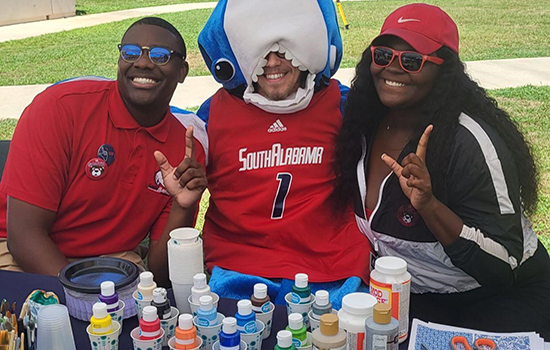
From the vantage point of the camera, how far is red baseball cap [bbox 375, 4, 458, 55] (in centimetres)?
254

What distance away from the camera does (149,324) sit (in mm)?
1760

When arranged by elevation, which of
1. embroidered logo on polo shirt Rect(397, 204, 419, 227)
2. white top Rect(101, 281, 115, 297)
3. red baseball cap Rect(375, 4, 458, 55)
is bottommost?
embroidered logo on polo shirt Rect(397, 204, 419, 227)

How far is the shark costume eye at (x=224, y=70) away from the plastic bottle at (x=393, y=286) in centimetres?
132

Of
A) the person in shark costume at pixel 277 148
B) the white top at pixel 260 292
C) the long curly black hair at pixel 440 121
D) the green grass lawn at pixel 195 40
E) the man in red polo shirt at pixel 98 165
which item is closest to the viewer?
the white top at pixel 260 292

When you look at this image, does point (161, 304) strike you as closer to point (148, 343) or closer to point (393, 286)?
point (148, 343)

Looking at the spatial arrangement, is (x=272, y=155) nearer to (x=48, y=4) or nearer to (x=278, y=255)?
(x=278, y=255)

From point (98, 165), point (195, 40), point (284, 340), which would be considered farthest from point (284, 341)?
point (195, 40)

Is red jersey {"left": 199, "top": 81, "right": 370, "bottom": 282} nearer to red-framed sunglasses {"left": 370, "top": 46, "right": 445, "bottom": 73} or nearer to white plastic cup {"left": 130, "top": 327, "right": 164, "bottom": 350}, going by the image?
red-framed sunglasses {"left": 370, "top": 46, "right": 445, "bottom": 73}

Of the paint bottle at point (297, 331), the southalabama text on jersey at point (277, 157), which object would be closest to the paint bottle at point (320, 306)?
the paint bottle at point (297, 331)

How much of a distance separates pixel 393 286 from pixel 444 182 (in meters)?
0.83

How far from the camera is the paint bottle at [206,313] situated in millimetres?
1804

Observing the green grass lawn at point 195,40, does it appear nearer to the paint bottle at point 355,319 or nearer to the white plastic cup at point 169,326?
the white plastic cup at point 169,326

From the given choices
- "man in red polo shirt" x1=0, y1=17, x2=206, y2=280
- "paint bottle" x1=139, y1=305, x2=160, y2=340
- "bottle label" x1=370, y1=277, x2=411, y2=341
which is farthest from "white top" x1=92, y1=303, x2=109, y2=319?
"man in red polo shirt" x1=0, y1=17, x2=206, y2=280

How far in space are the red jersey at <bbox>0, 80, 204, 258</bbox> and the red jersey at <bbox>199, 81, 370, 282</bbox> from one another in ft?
0.61
